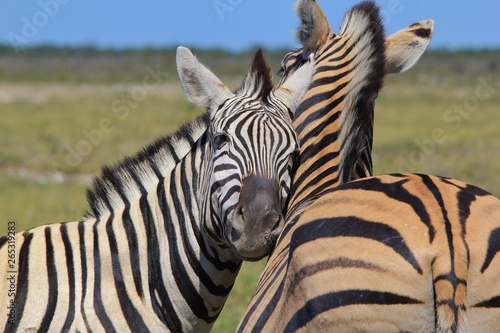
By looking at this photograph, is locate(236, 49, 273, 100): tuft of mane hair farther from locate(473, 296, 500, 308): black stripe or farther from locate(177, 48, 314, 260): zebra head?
locate(473, 296, 500, 308): black stripe

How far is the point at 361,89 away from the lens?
3898mm

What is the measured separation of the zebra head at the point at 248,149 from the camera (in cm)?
345

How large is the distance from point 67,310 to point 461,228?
2.05m

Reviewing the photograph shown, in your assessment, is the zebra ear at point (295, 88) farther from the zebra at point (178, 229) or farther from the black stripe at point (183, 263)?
the black stripe at point (183, 263)

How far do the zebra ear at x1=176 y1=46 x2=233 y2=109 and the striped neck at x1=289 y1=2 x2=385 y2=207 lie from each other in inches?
19.4

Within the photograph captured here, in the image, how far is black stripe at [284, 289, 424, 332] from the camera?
2.48 m

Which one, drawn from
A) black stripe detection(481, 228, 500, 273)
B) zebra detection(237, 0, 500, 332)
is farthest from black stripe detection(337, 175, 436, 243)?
black stripe detection(481, 228, 500, 273)

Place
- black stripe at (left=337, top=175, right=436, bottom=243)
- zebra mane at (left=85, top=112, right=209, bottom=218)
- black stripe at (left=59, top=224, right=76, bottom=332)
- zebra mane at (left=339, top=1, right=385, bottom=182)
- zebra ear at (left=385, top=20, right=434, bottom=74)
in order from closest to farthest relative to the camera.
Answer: black stripe at (left=337, top=175, right=436, bottom=243), black stripe at (left=59, top=224, right=76, bottom=332), zebra mane at (left=339, top=1, right=385, bottom=182), zebra mane at (left=85, top=112, right=209, bottom=218), zebra ear at (left=385, top=20, right=434, bottom=74)

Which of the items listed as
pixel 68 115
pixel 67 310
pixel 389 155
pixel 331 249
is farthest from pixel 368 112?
pixel 68 115

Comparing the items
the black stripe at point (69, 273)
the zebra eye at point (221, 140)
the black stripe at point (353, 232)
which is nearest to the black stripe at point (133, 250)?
the black stripe at point (69, 273)

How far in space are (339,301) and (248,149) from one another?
4.04 ft

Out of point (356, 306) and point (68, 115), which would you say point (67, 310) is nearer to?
point (356, 306)

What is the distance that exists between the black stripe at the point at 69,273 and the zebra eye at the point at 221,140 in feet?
3.15

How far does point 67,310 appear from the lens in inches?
147
